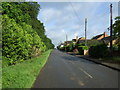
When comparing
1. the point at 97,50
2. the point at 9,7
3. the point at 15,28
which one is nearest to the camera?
the point at 15,28

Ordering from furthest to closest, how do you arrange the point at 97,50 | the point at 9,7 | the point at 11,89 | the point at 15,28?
the point at 97,50 → the point at 9,7 → the point at 15,28 → the point at 11,89

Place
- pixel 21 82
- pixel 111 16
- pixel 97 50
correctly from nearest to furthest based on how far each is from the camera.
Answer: pixel 21 82
pixel 111 16
pixel 97 50

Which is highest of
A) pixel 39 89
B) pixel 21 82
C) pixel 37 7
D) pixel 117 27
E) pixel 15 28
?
pixel 37 7

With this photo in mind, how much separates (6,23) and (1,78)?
18.9 feet

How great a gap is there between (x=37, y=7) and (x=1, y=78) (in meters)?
19.8

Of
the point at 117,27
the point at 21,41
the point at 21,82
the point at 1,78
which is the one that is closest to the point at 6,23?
the point at 21,41

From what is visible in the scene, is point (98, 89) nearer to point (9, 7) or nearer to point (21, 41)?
point (21, 41)

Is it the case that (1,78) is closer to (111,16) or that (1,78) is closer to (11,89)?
(11,89)

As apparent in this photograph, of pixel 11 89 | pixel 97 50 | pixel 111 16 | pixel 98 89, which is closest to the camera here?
pixel 11 89

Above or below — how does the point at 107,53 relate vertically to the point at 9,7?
below

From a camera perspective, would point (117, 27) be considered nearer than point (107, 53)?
Yes

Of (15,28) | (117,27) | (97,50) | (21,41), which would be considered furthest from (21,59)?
(97,50)

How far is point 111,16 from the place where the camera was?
21.5m

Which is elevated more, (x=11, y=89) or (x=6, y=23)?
(x=6, y=23)
